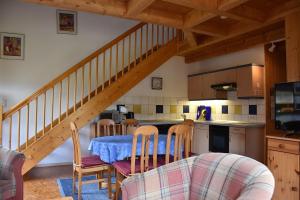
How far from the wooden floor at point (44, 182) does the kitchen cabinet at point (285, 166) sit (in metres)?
2.58

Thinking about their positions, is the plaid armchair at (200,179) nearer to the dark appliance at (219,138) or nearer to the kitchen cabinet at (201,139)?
the dark appliance at (219,138)

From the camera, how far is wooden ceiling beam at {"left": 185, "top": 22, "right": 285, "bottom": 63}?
4289mm

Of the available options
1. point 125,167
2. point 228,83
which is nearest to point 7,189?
point 125,167

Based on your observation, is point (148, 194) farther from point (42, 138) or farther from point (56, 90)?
point (56, 90)

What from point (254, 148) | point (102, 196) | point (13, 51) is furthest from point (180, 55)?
point (102, 196)

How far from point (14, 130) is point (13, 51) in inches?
60.3

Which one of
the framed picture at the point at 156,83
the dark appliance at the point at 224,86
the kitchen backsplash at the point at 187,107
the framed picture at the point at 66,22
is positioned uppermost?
the framed picture at the point at 66,22

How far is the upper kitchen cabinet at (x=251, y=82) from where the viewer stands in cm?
454

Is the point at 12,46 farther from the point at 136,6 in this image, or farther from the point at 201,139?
the point at 201,139

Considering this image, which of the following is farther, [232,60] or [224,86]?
[232,60]

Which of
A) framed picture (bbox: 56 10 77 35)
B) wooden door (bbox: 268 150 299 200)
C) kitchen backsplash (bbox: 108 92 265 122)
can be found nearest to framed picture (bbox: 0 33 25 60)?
framed picture (bbox: 56 10 77 35)

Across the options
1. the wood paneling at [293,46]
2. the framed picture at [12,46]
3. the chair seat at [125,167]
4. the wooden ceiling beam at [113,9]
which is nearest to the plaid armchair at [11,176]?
the chair seat at [125,167]

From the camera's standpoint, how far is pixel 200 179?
61.1 inches

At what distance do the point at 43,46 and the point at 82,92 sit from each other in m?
1.58
